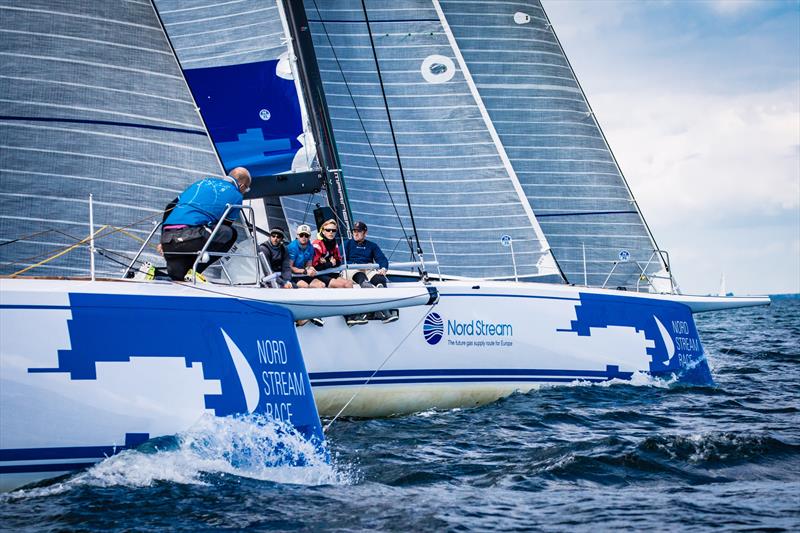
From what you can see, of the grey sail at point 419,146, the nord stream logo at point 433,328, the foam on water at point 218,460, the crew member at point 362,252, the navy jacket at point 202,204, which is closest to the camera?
the foam on water at point 218,460

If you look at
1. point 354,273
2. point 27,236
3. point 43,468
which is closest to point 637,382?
point 354,273

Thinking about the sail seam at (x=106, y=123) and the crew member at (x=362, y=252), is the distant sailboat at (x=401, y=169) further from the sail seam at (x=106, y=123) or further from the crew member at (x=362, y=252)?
the crew member at (x=362, y=252)

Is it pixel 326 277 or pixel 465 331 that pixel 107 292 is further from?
pixel 465 331

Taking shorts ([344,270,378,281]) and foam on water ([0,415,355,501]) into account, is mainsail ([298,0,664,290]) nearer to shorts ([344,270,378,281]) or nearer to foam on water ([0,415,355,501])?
shorts ([344,270,378,281])

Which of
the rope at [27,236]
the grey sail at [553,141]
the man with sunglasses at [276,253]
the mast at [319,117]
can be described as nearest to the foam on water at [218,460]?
the man with sunglasses at [276,253]

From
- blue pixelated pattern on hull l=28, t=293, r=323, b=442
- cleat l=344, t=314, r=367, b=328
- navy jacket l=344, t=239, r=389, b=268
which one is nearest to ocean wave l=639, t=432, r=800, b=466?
blue pixelated pattern on hull l=28, t=293, r=323, b=442

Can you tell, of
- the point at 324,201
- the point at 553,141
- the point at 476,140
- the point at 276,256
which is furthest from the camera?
the point at 553,141

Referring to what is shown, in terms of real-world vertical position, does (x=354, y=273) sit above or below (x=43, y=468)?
above

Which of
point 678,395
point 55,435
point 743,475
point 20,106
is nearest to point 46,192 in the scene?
point 20,106

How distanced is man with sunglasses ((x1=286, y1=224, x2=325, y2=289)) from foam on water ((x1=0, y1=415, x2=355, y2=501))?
2642 millimetres

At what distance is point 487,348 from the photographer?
909 centimetres

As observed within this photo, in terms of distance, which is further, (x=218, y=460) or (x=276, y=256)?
(x=276, y=256)

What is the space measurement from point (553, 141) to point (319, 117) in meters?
4.18

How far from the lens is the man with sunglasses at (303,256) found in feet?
27.7
